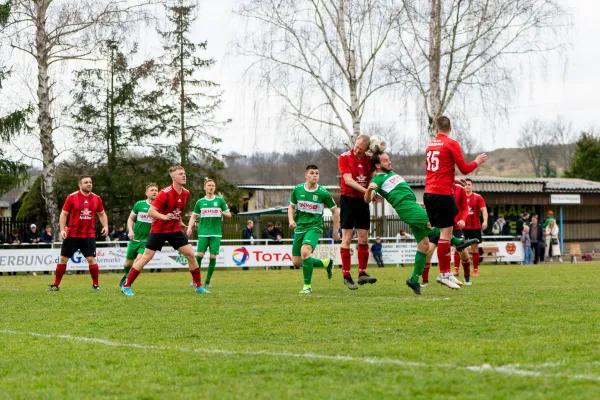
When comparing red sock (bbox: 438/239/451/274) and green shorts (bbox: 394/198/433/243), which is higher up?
green shorts (bbox: 394/198/433/243)

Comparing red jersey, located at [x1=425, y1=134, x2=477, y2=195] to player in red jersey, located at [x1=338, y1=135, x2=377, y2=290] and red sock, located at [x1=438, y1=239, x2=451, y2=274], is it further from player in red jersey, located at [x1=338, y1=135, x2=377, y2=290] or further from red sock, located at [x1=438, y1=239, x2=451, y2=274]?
player in red jersey, located at [x1=338, y1=135, x2=377, y2=290]

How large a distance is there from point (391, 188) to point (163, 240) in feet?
13.0

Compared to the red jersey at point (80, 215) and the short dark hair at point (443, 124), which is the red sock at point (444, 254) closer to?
the short dark hair at point (443, 124)

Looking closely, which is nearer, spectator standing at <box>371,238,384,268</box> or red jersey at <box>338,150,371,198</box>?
red jersey at <box>338,150,371,198</box>

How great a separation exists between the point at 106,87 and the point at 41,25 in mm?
8737

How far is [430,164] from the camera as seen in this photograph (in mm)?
12648

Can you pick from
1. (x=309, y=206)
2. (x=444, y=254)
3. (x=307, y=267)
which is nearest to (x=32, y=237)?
(x=309, y=206)

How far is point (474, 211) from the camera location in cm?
1927

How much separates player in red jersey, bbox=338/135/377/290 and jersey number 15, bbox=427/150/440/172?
99 centimetres

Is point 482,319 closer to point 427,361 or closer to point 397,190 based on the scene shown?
point 427,361

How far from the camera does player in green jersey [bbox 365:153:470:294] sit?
12.8 meters

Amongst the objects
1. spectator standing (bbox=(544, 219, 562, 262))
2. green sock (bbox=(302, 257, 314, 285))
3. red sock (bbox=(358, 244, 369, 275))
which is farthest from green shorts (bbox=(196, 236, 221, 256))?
spectator standing (bbox=(544, 219, 562, 262))

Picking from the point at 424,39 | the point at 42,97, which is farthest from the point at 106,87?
the point at 424,39

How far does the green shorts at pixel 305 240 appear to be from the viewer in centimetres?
1441
